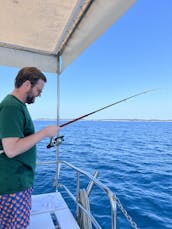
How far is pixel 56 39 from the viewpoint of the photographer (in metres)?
1.92

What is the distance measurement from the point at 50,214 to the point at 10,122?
131 centimetres

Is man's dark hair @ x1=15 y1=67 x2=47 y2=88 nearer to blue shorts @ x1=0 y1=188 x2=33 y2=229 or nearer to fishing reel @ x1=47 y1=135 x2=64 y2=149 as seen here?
fishing reel @ x1=47 y1=135 x2=64 y2=149

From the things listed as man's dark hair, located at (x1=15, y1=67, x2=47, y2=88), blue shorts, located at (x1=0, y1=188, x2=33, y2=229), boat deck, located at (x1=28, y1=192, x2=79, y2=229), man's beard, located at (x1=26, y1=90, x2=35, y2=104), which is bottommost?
boat deck, located at (x1=28, y1=192, x2=79, y2=229)

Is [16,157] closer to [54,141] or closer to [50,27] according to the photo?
[54,141]

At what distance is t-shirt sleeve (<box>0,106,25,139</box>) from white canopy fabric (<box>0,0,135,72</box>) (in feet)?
2.78

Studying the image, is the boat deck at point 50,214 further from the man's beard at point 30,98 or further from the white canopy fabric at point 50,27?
the white canopy fabric at point 50,27

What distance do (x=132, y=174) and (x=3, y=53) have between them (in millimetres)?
5145

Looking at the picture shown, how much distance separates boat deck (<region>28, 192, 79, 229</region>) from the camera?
1.58m

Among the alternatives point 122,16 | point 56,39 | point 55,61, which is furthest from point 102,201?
point 122,16

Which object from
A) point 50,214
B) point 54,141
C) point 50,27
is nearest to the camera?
point 54,141

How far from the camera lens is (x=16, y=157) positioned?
0.99m

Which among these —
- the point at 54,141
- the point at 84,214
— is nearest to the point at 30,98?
the point at 54,141

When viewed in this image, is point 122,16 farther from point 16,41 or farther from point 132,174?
point 132,174

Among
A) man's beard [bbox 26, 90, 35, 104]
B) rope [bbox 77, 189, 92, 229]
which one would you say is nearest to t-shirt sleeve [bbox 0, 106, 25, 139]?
man's beard [bbox 26, 90, 35, 104]
